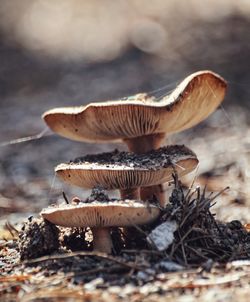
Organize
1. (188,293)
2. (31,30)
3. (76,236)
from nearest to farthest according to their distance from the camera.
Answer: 1. (188,293)
2. (76,236)
3. (31,30)

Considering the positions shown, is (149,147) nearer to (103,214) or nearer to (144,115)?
(144,115)

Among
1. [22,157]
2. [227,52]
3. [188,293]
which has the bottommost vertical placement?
[188,293]

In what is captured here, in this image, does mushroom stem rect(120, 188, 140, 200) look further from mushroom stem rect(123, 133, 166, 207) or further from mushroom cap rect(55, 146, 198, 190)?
mushroom stem rect(123, 133, 166, 207)

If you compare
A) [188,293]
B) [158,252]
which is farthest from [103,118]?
[188,293]

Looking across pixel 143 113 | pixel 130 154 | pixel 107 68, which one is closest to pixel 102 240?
pixel 130 154

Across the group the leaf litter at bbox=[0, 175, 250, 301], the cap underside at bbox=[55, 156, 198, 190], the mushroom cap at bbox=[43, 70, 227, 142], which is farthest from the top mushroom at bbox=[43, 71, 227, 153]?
the leaf litter at bbox=[0, 175, 250, 301]

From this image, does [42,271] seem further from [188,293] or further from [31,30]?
[31,30]
